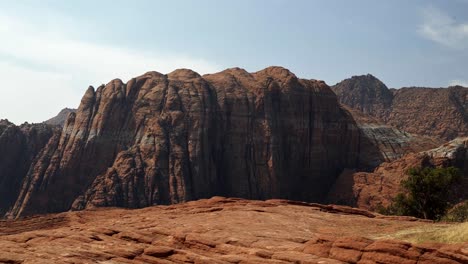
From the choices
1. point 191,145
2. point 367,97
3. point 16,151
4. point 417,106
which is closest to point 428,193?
point 191,145

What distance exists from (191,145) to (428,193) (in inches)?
1637

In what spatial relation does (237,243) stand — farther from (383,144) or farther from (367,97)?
(367,97)

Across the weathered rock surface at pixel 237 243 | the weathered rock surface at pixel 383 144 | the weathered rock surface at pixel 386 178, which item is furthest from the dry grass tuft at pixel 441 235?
the weathered rock surface at pixel 383 144

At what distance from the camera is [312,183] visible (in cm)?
8656

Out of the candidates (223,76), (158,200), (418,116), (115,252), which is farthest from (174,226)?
(418,116)

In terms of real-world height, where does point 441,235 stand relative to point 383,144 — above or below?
below

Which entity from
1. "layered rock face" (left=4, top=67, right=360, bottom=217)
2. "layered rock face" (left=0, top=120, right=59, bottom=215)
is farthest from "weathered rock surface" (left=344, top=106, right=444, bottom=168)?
"layered rock face" (left=0, top=120, right=59, bottom=215)

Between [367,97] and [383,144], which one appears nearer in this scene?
[383,144]

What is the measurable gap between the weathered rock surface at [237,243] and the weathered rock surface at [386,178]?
4183cm

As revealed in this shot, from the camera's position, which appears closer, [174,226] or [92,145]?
[174,226]

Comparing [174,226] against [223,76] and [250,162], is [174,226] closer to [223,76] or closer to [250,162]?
[250,162]

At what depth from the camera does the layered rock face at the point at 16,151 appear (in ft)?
281

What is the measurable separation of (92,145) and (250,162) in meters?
28.2

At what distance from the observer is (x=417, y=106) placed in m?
167
